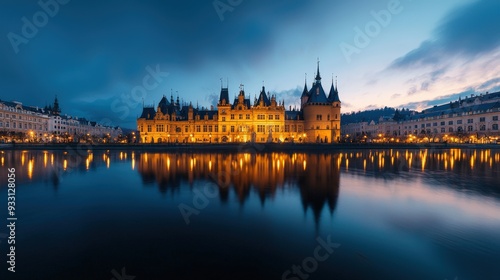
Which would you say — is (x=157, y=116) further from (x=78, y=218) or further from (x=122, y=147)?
(x=78, y=218)

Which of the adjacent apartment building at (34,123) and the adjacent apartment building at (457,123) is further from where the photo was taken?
the adjacent apartment building at (457,123)

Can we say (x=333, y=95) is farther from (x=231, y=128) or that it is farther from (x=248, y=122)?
(x=231, y=128)

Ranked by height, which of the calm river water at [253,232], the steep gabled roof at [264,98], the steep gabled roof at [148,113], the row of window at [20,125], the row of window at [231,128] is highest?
the steep gabled roof at [264,98]

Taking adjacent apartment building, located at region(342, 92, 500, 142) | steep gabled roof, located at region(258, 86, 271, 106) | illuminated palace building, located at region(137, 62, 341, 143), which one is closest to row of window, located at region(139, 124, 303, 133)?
illuminated palace building, located at region(137, 62, 341, 143)

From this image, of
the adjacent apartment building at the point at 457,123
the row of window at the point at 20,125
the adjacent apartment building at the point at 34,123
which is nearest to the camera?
the adjacent apartment building at the point at 34,123

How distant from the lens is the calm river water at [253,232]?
201 inches

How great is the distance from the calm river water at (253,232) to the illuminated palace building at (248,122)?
160ft

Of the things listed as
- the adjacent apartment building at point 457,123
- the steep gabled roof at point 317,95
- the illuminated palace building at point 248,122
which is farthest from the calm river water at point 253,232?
the adjacent apartment building at point 457,123

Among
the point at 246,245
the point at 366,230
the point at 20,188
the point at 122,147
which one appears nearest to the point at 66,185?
the point at 20,188

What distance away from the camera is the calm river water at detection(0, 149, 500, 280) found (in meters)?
5.12

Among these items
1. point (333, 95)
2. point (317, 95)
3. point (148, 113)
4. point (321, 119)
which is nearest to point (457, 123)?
point (333, 95)

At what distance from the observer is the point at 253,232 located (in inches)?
275

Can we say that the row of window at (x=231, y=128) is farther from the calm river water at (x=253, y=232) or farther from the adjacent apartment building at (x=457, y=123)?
the adjacent apartment building at (x=457, y=123)

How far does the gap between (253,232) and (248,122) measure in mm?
54914
